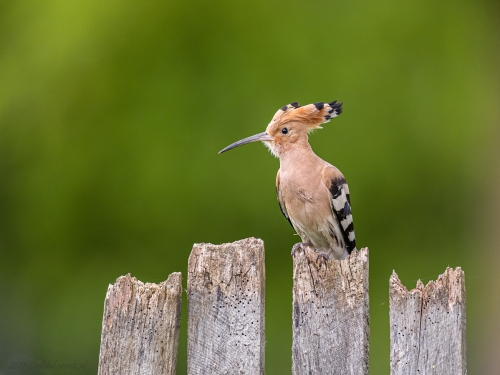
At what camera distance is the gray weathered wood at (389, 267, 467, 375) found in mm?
1864

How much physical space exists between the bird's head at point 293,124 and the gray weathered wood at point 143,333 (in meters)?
1.31

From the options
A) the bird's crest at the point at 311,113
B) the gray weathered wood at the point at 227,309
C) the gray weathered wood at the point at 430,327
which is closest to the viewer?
the gray weathered wood at the point at 430,327

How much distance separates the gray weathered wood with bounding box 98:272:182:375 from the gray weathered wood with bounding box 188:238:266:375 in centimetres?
5

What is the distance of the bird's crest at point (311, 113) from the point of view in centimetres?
321

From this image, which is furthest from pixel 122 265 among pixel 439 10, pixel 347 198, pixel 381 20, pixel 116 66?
pixel 439 10

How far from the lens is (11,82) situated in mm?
4008

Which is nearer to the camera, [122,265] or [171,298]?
[171,298]

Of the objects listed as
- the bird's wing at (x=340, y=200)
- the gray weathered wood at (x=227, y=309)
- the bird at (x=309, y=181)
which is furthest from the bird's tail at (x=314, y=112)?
the gray weathered wood at (x=227, y=309)

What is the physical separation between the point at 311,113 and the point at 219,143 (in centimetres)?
75

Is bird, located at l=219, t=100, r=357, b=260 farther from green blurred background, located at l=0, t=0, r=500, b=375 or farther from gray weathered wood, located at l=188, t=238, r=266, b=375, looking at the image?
gray weathered wood, located at l=188, t=238, r=266, b=375

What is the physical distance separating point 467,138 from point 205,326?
2343 millimetres

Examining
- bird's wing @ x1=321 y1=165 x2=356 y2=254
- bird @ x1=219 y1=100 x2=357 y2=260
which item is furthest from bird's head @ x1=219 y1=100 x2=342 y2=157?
bird's wing @ x1=321 y1=165 x2=356 y2=254

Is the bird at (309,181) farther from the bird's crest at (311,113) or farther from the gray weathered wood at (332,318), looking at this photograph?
the gray weathered wood at (332,318)

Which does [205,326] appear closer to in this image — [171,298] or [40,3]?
[171,298]
